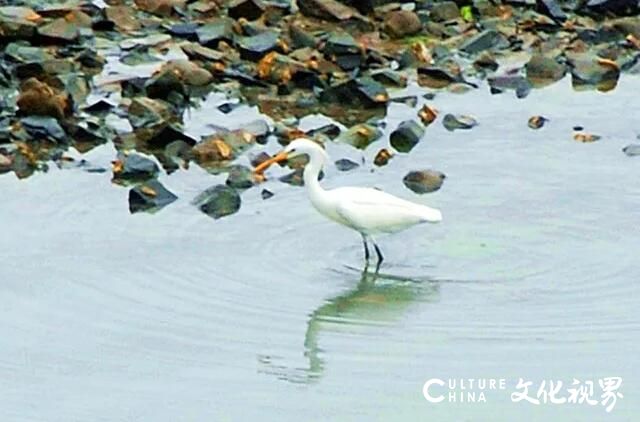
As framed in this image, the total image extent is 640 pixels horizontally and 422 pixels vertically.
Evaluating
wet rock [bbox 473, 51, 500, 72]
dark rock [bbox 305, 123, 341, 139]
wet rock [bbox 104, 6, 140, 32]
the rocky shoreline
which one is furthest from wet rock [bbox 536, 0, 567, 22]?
dark rock [bbox 305, 123, 341, 139]

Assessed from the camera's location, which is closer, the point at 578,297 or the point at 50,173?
the point at 578,297

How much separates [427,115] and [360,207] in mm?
4103

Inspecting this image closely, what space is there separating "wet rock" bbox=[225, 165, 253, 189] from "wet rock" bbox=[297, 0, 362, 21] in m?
4.89

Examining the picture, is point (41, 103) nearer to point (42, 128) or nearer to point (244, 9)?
point (42, 128)

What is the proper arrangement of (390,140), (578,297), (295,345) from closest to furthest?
(295,345), (578,297), (390,140)

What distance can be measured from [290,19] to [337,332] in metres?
8.38

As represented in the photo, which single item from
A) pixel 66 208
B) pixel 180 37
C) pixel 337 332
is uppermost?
pixel 337 332

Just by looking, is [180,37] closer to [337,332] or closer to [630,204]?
[630,204]

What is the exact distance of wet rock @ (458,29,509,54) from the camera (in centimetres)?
2194

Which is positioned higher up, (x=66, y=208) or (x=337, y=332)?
(x=337, y=332)

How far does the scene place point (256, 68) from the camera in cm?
2072

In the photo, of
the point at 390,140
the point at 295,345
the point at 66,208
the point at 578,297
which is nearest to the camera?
the point at 295,345

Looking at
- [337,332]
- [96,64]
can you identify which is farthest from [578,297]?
[96,64]

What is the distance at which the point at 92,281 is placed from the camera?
50.2 feet
